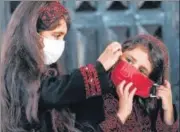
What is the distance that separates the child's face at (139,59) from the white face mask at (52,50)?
0.97 feet

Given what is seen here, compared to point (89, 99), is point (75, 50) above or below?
above

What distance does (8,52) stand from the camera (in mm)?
2561

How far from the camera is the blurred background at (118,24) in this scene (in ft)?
8.93

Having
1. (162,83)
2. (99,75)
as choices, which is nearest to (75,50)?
(99,75)

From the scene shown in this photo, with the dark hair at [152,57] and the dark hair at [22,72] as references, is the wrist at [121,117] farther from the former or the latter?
the dark hair at [22,72]

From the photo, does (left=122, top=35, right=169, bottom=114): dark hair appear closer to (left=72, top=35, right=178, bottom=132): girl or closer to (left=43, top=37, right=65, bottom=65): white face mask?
(left=72, top=35, right=178, bottom=132): girl

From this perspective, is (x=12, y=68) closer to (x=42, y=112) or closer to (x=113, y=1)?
(x=42, y=112)

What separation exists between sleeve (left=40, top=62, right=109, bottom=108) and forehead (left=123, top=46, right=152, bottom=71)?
0.57ft

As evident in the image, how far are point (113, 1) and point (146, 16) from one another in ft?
0.59

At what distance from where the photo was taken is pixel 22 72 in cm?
253

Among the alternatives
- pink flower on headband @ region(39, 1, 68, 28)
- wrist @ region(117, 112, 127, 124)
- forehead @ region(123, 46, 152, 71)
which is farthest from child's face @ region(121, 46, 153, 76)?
pink flower on headband @ region(39, 1, 68, 28)

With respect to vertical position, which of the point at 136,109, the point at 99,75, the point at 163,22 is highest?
the point at 163,22

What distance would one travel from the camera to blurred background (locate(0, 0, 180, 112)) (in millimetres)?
2721

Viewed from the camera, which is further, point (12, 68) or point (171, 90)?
point (171, 90)
